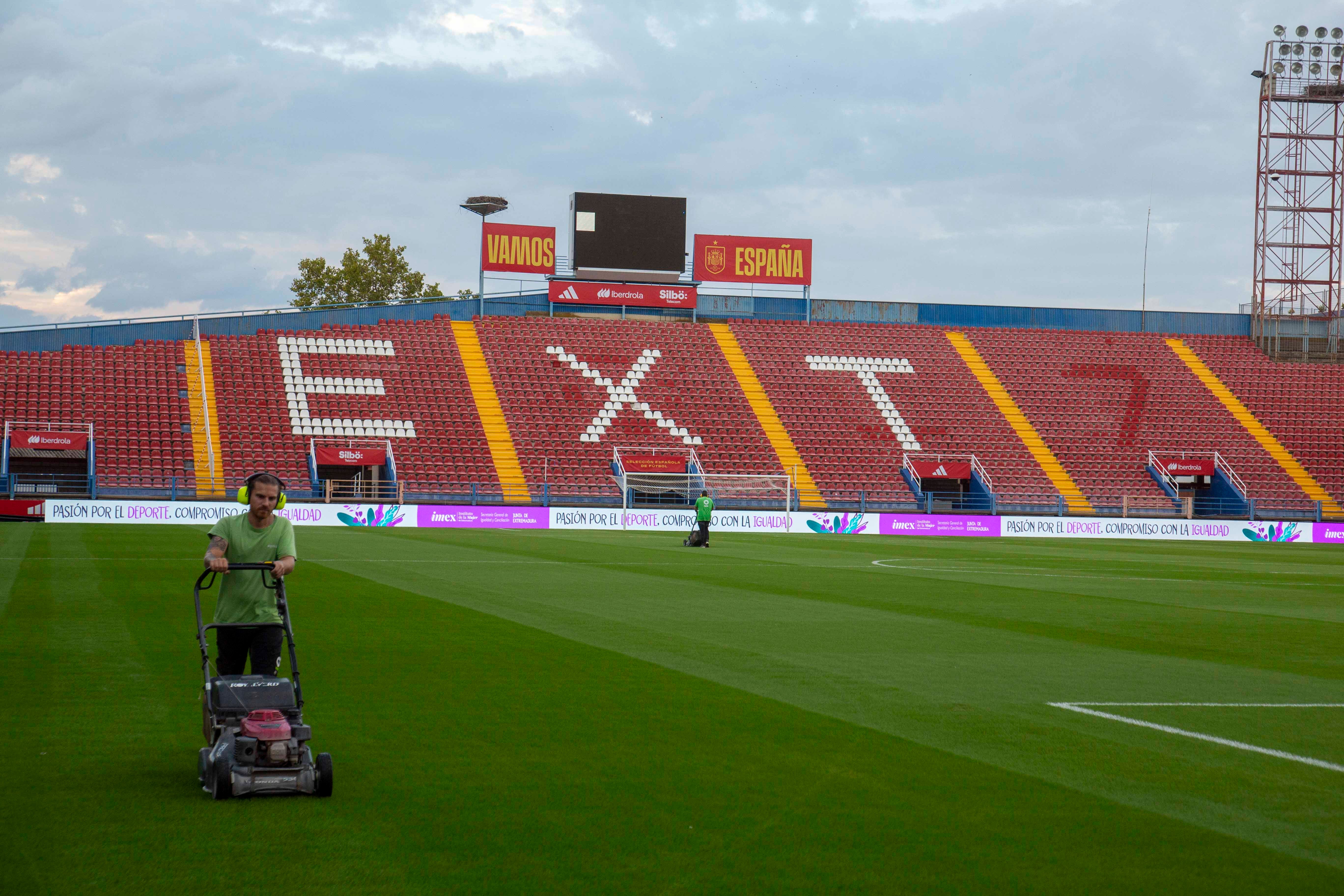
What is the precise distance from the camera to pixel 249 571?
7.13 meters

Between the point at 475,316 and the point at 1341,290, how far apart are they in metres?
41.4

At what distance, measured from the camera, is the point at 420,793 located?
21.0ft

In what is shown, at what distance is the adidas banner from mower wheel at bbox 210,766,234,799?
52289 mm

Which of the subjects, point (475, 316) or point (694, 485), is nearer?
point (694, 485)

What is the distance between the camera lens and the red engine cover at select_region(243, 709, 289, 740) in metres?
6.11

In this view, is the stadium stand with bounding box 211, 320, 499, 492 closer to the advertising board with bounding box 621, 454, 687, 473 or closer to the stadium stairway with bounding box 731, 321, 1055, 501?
the advertising board with bounding box 621, 454, 687, 473

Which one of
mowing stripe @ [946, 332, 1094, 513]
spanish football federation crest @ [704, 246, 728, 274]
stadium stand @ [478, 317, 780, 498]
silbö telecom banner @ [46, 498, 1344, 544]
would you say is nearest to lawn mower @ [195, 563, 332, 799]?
silbö telecom banner @ [46, 498, 1344, 544]

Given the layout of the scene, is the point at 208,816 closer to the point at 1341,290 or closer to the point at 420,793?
the point at 420,793

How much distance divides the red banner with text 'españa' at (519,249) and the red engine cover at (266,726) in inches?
2079

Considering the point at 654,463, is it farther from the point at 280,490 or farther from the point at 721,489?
the point at 280,490

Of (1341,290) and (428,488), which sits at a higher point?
(1341,290)

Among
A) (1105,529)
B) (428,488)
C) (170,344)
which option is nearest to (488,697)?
(428,488)

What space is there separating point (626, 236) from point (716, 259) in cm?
489

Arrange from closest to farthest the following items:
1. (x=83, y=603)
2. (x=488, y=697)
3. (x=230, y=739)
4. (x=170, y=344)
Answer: (x=230, y=739), (x=488, y=697), (x=83, y=603), (x=170, y=344)
